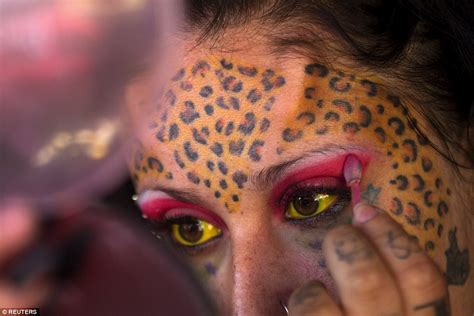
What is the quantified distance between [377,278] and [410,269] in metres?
0.04

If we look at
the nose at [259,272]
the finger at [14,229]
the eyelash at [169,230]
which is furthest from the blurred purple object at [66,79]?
the nose at [259,272]

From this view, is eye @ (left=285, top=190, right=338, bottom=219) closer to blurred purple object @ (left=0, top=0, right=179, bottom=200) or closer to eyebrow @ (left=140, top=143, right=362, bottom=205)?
eyebrow @ (left=140, top=143, right=362, bottom=205)

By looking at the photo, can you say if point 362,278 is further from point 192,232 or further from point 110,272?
point 110,272

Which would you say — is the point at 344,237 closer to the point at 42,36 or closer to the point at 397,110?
the point at 397,110

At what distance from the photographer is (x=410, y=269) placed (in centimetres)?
77

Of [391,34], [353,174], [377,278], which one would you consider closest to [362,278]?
[377,278]

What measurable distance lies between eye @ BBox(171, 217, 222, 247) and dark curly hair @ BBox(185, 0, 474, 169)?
0.28 meters

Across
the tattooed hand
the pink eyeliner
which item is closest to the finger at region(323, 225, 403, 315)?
the tattooed hand

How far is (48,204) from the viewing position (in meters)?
1.06

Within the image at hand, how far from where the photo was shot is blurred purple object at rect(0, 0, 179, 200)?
2.86ft

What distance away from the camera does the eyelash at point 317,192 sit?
981mm

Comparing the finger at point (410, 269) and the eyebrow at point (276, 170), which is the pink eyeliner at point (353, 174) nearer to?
the eyebrow at point (276, 170)

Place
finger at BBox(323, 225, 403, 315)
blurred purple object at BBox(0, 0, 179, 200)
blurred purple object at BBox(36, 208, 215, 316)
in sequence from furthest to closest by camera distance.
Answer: blurred purple object at BBox(36, 208, 215, 316)
blurred purple object at BBox(0, 0, 179, 200)
finger at BBox(323, 225, 403, 315)

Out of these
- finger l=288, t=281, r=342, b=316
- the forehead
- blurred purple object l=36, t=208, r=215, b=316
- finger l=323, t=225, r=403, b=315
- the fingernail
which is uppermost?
the forehead
